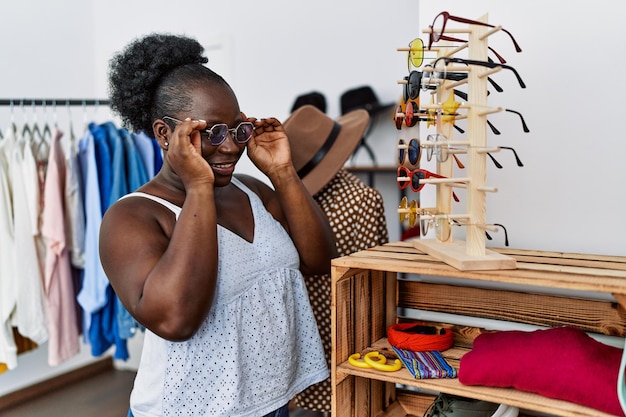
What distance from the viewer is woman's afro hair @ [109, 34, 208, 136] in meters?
1.47

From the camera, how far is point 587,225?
62.3 inches

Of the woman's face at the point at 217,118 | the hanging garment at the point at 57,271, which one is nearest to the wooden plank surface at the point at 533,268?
the woman's face at the point at 217,118

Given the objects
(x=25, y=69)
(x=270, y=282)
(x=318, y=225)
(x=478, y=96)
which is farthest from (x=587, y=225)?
(x=25, y=69)

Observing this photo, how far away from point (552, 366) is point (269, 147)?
912mm

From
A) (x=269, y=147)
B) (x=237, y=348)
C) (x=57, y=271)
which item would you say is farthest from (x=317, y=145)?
(x=57, y=271)

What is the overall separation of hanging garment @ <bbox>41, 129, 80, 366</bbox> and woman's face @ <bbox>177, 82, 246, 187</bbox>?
5.71ft

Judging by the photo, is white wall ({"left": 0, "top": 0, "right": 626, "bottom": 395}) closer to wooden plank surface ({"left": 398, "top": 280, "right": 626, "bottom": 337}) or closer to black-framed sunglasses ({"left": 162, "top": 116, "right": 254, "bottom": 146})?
wooden plank surface ({"left": 398, "top": 280, "right": 626, "bottom": 337})

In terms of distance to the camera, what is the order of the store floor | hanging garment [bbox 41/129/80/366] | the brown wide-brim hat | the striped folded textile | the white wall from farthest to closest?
the store floor → hanging garment [bbox 41/129/80/366] → the brown wide-brim hat → the white wall → the striped folded textile

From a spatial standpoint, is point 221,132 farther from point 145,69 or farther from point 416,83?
point 416,83

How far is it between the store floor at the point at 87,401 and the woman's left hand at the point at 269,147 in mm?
2058

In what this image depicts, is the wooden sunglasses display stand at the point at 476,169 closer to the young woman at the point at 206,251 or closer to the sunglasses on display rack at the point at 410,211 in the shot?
the sunglasses on display rack at the point at 410,211

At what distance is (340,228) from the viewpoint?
2.05 metres

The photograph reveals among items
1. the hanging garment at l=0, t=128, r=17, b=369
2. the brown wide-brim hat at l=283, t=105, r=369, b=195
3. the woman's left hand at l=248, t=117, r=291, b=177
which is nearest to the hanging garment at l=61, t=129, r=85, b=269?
the hanging garment at l=0, t=128, r=17, b=369

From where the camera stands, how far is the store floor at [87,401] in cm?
346
